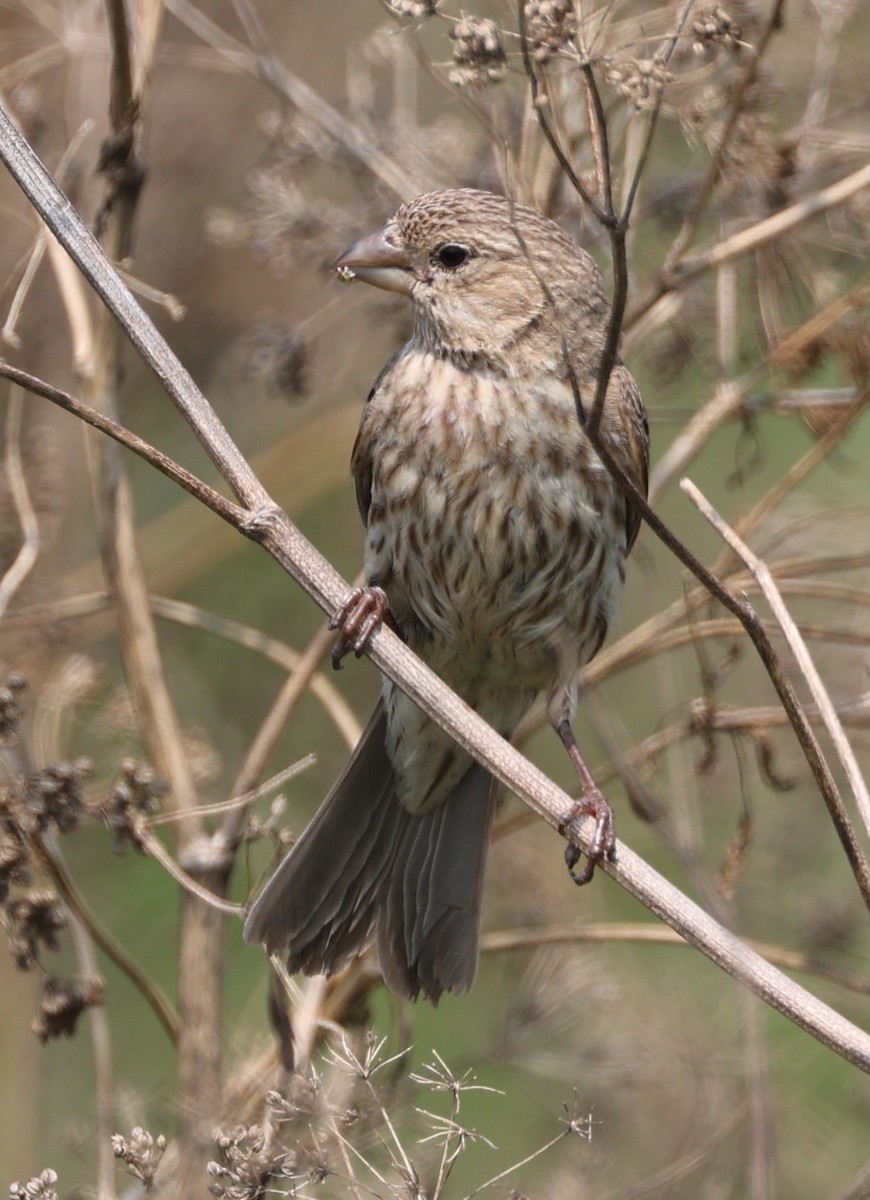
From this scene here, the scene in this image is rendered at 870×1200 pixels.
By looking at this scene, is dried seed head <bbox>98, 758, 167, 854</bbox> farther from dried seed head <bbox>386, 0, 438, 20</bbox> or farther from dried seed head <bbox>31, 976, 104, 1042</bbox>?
dried seed head <bbox>386, 0, 438, 20</bbox>

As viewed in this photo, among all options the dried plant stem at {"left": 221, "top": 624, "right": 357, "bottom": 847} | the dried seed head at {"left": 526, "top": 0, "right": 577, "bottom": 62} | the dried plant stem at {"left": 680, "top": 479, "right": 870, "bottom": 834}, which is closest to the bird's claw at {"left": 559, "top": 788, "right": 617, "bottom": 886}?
the dried plant stem at {"left": 680, "top": 479, "right": 870, "bottom": 834}

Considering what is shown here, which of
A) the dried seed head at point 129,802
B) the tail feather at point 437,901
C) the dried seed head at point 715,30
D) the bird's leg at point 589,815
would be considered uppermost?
the dried seed head at point 715,30

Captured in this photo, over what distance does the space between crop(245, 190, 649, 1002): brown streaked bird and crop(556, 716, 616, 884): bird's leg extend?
0.01 m

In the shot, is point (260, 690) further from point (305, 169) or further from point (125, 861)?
point (305, 169)

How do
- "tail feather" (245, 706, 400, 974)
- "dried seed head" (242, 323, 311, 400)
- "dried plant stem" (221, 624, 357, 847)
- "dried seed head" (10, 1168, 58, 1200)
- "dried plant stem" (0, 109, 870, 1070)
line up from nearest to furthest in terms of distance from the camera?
"dried seed head" (10, 1168, 58, 1200) < "dried plant stem" (0, 109, 870, 1070) < "dried plant stem" (221, 624, 357, 847) < "tail feather" (245, 706, 400, 974) < "dried seed head" (242, 323, 311, 400)

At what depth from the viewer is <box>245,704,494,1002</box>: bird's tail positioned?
3.49 meters

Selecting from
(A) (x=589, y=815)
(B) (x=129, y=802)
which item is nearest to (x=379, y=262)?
(A) (x=589, y=815)

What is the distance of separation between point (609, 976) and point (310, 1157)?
6.45 feet

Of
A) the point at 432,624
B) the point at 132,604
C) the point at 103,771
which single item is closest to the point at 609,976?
the point at 432,624

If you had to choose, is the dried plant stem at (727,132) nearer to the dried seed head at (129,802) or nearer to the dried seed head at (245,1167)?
the dried seed head at (129,802)

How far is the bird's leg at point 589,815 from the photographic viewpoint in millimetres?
2996

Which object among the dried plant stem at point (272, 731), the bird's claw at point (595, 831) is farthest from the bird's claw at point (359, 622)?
the bird's claw at point (595, 831)

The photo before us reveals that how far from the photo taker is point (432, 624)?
3.95 metres

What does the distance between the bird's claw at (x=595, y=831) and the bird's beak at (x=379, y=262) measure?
1.19 meters
